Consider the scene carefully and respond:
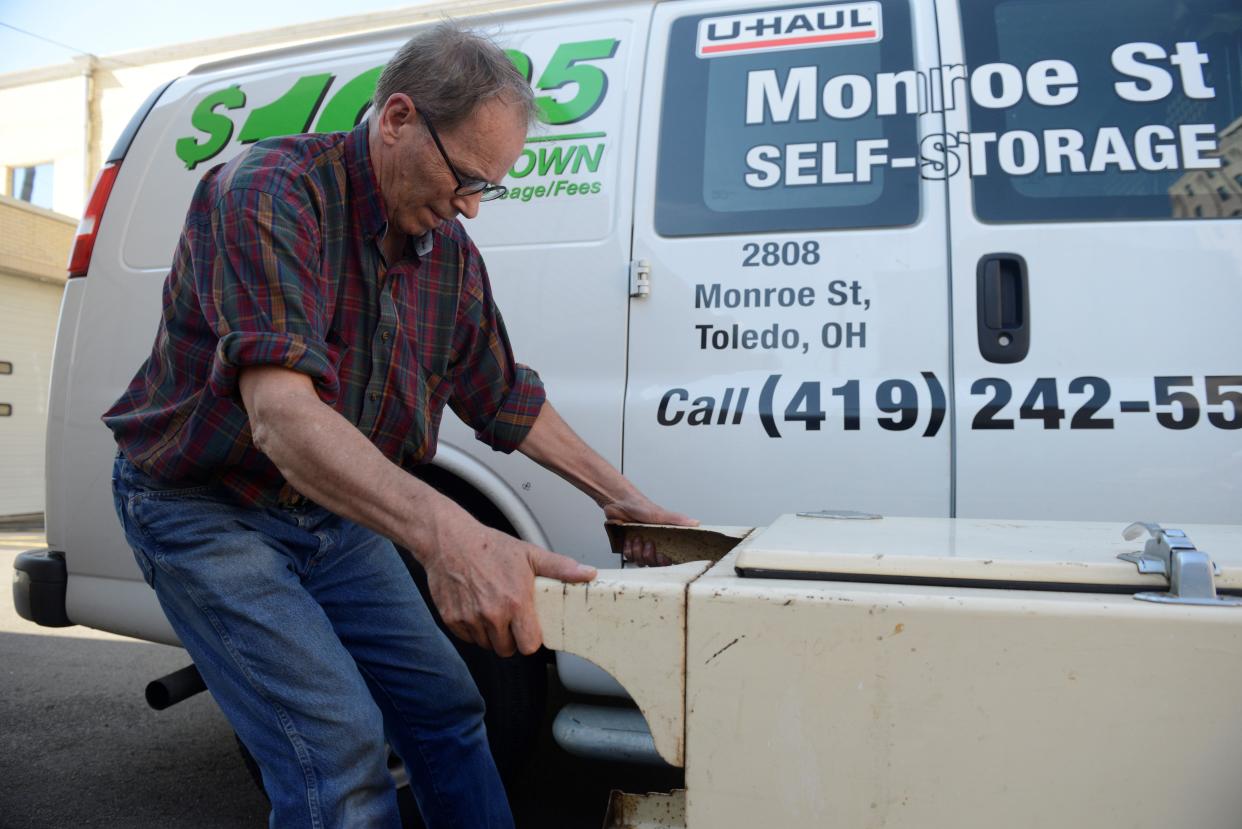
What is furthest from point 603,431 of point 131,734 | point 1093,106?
point 131,734

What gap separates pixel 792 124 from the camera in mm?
2377

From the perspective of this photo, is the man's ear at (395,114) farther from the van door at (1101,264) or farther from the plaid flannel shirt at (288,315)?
the van door at (1101,264)

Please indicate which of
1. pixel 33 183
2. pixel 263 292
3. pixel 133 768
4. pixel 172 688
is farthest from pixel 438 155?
pixel 33 183

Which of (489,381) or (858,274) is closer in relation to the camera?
(489,381)

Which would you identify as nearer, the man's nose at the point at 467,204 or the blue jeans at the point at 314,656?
the blue jeans at the point at 314,656

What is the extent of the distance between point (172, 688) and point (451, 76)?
5.32 ft

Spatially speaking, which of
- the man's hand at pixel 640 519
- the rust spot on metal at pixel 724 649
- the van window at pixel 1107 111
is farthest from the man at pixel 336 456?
the van window at pixel 1107 111

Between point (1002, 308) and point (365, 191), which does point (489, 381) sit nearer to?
point (365, 191)

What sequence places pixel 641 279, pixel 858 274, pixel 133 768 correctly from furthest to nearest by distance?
pixel 133 768, pixel 641 279, pixel 858 274

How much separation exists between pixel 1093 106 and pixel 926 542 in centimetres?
147

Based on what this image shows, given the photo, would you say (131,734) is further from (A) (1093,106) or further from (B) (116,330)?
(A) (1093,106)

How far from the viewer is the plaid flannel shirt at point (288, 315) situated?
1396 millimetres

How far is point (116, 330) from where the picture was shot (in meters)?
2.66

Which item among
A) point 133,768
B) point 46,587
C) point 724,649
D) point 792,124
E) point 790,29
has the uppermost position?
point 790,29
